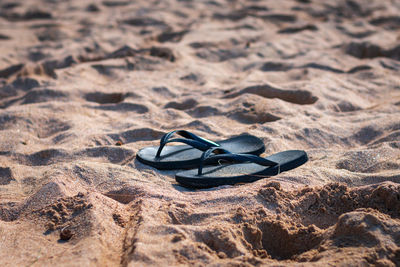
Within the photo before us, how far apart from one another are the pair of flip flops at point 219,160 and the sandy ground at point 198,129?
0.20 ft

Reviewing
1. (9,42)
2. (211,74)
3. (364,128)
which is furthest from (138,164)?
(9,42)

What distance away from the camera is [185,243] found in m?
1.42

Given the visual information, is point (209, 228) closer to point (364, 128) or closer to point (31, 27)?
point (364, 128)

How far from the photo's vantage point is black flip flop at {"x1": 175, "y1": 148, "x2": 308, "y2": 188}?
2012mm

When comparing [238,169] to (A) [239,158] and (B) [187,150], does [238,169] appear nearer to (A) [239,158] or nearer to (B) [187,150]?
(A) [239,158]

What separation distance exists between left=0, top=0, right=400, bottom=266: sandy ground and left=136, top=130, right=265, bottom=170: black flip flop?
8 cm

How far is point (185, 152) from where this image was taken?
7.82 feet

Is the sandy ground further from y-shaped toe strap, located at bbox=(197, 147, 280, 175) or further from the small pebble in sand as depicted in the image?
y-shaped toe strap, located at bbox=(197, 147, 280, 175)

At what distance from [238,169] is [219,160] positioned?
168 mm

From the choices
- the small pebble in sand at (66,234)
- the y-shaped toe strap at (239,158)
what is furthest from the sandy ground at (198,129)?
the y-shaped toe strap at (239,158)

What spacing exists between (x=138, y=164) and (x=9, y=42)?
3496 millimetres

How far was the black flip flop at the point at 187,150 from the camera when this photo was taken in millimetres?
2236

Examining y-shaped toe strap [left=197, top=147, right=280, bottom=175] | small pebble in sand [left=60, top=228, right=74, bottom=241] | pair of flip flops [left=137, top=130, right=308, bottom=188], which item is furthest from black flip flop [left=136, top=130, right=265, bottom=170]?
small pebble in sand [left=60, top=228, right=74, bottom=241]

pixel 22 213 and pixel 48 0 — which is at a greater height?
pixel 48 0
